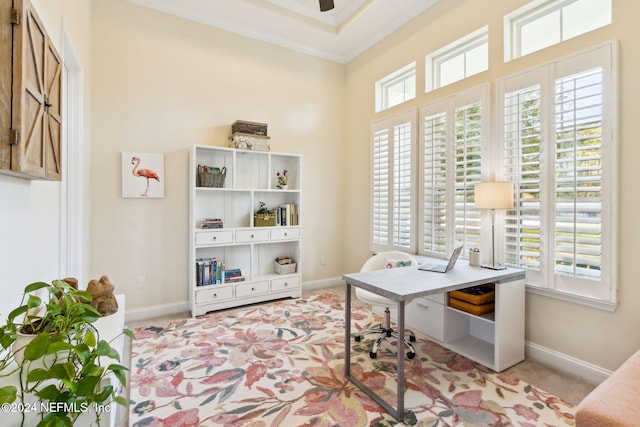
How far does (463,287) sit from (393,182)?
1.99m

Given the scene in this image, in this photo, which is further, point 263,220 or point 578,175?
point 263,220

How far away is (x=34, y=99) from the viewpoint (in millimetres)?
1316

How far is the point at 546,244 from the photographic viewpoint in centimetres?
241

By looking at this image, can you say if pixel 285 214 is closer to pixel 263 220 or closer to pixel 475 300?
pixel 263 220

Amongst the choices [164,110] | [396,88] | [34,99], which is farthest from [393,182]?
[34,99]

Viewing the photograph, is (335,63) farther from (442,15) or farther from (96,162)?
(96,162)

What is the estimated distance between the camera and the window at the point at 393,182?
3701mm

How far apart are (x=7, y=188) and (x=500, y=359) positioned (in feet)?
10.3

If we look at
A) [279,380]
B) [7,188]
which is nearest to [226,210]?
[279,380]

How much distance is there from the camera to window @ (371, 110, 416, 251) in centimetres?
370

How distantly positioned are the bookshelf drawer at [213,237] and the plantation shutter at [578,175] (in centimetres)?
318


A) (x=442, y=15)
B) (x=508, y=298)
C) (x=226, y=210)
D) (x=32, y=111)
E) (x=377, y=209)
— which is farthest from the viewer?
(x=377, y=209)

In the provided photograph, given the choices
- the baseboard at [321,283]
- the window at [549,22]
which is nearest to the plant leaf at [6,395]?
the window at [549,22]

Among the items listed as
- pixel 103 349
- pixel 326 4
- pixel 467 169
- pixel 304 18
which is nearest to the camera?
pixel 103 349
